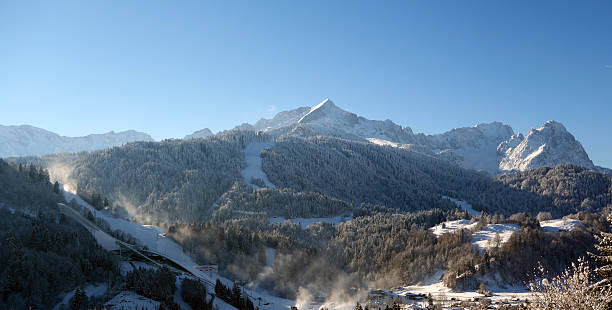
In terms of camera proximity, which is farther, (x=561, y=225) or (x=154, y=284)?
(x=561, y=225)

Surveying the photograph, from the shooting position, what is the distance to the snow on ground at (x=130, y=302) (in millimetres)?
28108

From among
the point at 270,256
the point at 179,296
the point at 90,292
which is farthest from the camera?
the point at 270,256

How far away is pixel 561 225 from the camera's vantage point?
77.2 metres

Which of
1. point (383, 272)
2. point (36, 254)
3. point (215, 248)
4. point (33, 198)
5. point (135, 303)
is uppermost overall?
point (33, 198)

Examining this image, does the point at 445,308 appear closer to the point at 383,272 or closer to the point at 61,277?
the point at 383,272

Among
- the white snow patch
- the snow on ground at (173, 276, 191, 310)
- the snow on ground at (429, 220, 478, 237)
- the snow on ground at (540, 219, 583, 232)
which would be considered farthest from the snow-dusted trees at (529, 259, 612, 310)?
the snow on ground at (429, 220, 478, 237)

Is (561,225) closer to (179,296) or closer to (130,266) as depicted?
(179,296)

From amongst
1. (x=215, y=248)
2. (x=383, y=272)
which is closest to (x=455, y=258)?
(x=383, y=272)

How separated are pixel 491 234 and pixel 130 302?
66817mm

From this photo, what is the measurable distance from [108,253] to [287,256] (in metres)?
45.4

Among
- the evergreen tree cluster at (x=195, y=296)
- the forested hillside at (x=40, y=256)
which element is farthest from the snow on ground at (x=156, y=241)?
the evergreen tree cluster at (x=195, y=296)

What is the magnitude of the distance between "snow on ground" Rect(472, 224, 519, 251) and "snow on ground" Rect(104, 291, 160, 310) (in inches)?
2303

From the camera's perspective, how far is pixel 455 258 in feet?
226

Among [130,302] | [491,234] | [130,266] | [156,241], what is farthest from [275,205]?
[130,302]
